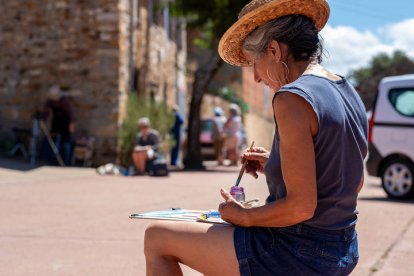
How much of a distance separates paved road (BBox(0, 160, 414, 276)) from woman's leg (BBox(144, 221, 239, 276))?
8.28 ft

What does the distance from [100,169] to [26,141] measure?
2.78 metres

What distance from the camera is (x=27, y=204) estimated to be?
993cm

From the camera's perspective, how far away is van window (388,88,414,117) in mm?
12336

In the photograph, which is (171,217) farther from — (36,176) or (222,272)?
(36,176)

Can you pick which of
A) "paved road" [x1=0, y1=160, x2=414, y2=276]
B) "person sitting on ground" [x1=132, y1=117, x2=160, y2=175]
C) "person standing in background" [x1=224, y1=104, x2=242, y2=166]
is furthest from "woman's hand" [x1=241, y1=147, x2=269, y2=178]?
"person standing in background" [x1=224, y1=104, x2=242, y2=166]

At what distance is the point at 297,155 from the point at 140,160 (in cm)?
1453

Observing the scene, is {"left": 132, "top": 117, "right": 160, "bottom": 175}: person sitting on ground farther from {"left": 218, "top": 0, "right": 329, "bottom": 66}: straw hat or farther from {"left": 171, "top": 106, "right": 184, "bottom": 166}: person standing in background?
{"left": 218, "top": 0, "right": 329, "bottom": 66}: straw hat

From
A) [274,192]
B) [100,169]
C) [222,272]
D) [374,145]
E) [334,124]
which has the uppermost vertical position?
[334,124]

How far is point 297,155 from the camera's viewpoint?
2719mm

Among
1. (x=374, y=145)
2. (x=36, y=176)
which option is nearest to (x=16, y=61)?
(x=36, y=176)

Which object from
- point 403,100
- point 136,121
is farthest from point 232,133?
point 403,100

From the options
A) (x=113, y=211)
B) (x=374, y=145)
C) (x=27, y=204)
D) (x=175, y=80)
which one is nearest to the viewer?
(x=113, y=211)

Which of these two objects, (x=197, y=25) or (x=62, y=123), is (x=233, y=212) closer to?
(x=62, y=123)

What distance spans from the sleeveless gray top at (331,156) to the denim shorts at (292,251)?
0.16 ft
